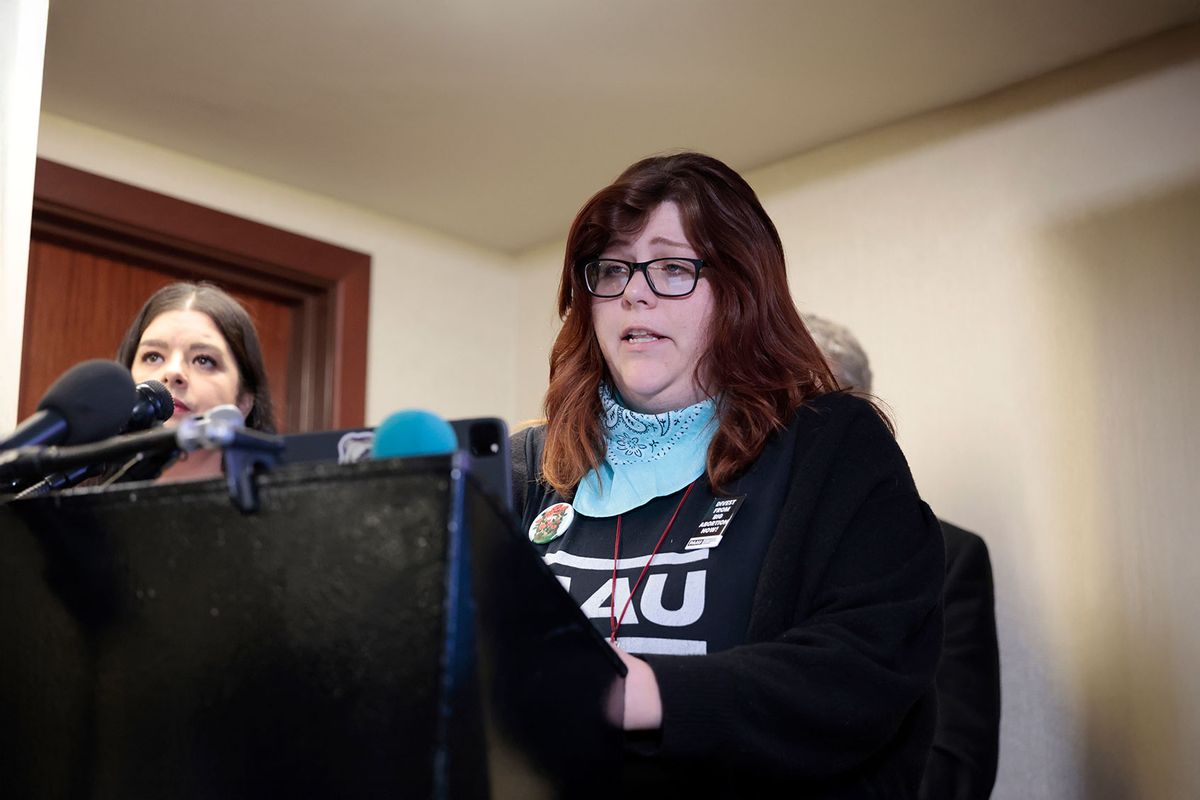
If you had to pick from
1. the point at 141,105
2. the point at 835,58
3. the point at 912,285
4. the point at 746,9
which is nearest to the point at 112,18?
the point at 141,105

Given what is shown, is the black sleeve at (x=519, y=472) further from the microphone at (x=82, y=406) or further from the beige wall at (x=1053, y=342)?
the beige wall at (x=1053, y=342)

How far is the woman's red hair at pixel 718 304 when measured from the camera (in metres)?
1.44

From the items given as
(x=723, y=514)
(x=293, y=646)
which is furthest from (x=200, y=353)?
(x=293, y=646)

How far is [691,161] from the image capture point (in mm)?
1542

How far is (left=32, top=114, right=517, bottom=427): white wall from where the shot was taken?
123 inches

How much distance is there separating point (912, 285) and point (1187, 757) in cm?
125

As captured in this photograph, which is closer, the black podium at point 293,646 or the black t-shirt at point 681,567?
the black podium at point 293,646

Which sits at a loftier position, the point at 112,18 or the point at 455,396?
the point at 112,18

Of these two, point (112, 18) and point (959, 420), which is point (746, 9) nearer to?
point (959, 420)

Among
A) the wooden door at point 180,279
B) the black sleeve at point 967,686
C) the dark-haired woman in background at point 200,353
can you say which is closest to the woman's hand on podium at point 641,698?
the black sleeve at point 967,686

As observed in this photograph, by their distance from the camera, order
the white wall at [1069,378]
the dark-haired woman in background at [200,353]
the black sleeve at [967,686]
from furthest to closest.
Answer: the white wall at [1069,378] → the dark-haired woman in background at [200,353] → the black sleeve at [967,686]

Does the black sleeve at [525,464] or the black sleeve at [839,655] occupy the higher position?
the black sleeve at [525,464]

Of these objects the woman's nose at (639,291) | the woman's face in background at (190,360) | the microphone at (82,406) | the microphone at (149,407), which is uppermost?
the woman's face in background at (190,360)

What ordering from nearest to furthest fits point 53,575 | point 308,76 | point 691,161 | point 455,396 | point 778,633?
point 53,575 < point 778,633 < point 691,161 < point 308,76 < point 455,396
